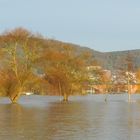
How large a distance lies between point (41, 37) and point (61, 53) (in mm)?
15166

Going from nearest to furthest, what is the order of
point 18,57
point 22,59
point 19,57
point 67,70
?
point 19,57 → point 18,57 → point 22,59 → point 67,70

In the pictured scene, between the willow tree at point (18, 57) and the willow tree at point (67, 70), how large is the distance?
14.1m

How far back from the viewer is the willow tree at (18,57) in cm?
7662

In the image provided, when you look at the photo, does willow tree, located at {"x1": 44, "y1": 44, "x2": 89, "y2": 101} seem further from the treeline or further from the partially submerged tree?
the partially submerged tree

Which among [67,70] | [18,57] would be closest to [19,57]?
[18,57]

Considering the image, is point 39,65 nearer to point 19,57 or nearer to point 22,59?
point 22,59

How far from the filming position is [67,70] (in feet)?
307

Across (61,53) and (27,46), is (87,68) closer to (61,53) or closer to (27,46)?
(61,53)

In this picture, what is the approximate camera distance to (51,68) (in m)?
93.3

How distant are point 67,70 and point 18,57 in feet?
58.4

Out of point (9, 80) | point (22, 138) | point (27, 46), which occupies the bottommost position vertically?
point (22, 138)

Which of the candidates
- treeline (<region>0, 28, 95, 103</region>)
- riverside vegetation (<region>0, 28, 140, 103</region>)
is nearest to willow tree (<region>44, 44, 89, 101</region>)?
riverside vegetation (<region>0, 28, 140, 103</region>)

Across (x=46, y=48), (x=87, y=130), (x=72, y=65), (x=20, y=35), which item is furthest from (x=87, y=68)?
(x=87, y=130)

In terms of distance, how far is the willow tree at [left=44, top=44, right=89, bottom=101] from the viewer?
92.4 meters
